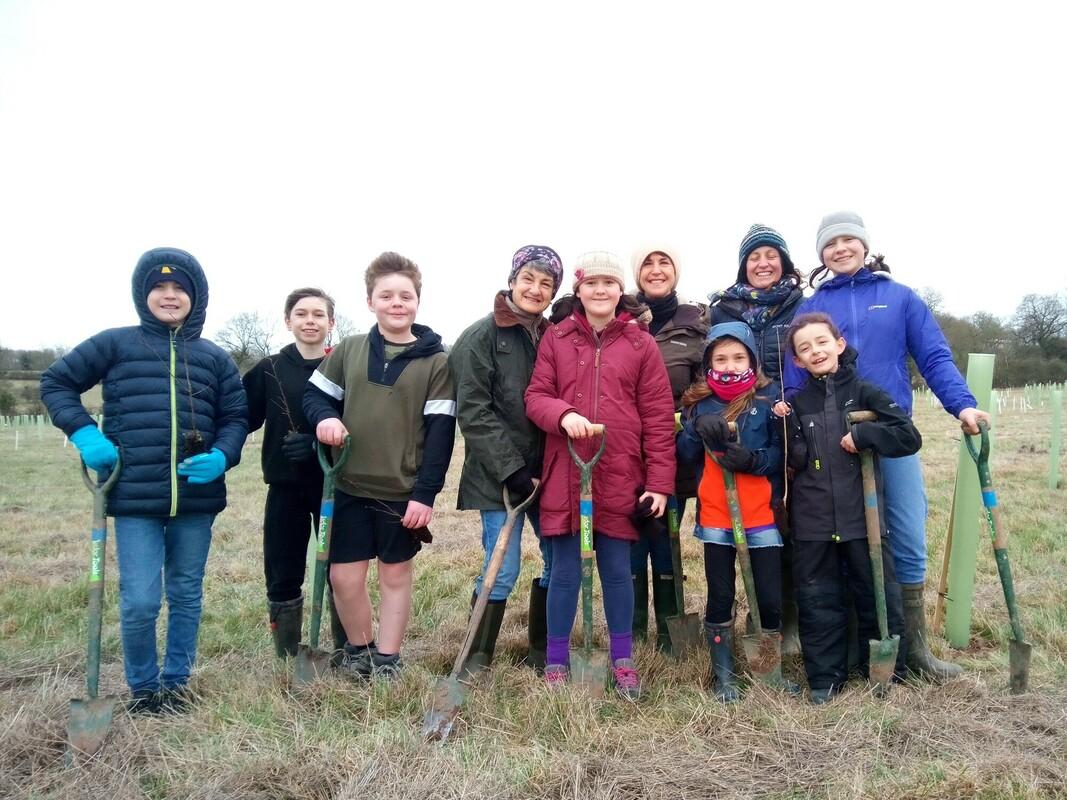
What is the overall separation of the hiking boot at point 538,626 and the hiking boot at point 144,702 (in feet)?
6.51

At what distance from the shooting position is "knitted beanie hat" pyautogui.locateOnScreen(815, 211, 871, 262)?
13.3 ft

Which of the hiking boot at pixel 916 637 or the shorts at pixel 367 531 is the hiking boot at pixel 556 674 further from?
the hiking boot at pixel 916 637

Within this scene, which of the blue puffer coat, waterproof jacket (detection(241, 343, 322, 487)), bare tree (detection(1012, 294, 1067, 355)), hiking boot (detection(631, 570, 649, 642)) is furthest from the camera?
bare tree (detection(1012, 294, 1067, 355))

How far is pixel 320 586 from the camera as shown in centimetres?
389

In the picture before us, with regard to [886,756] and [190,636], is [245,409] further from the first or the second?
[886,756]

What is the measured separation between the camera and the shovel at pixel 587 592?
3.56 meters

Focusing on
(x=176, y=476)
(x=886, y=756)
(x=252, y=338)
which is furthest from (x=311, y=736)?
(x=252, y=338)

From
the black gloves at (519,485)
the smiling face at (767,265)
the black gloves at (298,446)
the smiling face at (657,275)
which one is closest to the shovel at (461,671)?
the black gloves at (519,485)

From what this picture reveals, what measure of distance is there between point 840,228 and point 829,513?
163 cm

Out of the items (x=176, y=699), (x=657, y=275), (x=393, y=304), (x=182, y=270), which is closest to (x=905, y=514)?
(x=657, y=275)

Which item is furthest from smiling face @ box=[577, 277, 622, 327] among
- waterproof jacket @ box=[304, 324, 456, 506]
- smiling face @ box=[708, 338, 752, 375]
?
waterproof jacket @ box=[304, 324, 456, 506]

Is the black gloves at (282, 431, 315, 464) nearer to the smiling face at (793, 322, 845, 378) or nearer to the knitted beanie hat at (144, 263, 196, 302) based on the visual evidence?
the knitted beanie hat at (144, 263, 196, 302)

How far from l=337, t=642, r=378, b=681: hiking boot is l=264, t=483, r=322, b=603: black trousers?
50 cm

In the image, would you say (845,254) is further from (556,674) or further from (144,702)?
(144,702)
